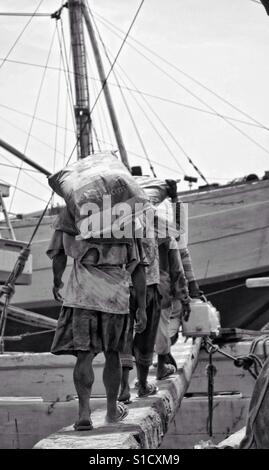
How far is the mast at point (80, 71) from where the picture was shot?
71.7ft

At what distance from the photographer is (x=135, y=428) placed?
4512 mm

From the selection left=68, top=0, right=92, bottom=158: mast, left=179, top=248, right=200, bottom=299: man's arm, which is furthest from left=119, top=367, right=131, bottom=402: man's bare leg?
left=68, top=0, right=92, bottom=158: mast

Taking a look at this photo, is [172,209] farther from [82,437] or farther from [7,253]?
[7,253]

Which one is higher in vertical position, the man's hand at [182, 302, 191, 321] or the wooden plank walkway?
the man's hand at [182, 302, 191, 321]

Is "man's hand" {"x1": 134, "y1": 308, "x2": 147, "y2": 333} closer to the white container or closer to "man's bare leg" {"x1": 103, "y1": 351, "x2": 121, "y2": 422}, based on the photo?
"man's bare leg" {"x1": 103, "y1": 351, "x2": 121, "y2": 422}

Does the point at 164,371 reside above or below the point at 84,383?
above

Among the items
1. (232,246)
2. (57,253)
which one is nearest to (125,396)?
(57,253)

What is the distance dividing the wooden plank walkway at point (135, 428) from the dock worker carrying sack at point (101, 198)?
1.04 m

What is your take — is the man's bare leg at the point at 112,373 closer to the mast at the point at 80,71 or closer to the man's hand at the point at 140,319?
the man's hand at the point at 140,319

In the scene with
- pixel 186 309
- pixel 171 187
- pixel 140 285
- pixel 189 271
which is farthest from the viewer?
pixel 189 271

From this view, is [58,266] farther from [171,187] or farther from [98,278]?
[171,187]

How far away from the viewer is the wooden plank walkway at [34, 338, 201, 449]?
4.05m

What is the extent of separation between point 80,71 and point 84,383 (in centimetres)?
1809

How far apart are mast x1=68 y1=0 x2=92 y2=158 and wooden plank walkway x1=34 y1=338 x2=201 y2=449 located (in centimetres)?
1541
